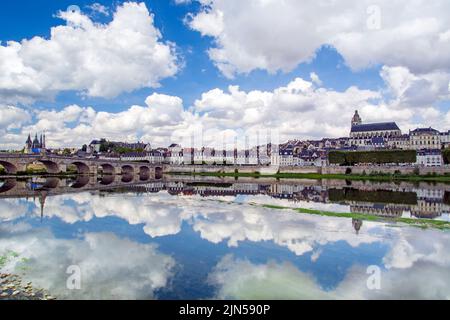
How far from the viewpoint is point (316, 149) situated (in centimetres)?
9088

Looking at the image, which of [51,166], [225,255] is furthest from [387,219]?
[51,166]

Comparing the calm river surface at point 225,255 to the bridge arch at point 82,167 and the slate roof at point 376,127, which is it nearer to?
the bridge arch at point 82,167

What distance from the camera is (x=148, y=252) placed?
11922mm

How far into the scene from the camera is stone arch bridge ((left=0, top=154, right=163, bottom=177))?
52.3 m

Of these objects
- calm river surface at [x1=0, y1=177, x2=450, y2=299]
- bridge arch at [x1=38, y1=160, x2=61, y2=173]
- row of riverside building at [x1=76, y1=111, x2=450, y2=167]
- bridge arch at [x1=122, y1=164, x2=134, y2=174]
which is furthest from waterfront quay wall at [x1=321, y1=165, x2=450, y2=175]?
bridge arch at [x1=38, y1=160, x2=61, y2=173]

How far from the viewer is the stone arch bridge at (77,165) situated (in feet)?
172

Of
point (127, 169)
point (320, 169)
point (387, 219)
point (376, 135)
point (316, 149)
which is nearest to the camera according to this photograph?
point (387, 219)

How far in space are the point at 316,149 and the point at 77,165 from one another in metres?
54.6

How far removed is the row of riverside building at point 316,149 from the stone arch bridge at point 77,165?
17779 millimetres

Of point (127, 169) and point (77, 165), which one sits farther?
point (127, 169)

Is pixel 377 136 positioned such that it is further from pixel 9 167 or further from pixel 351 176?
pixel 9 167

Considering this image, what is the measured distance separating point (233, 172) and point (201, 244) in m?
60.4
